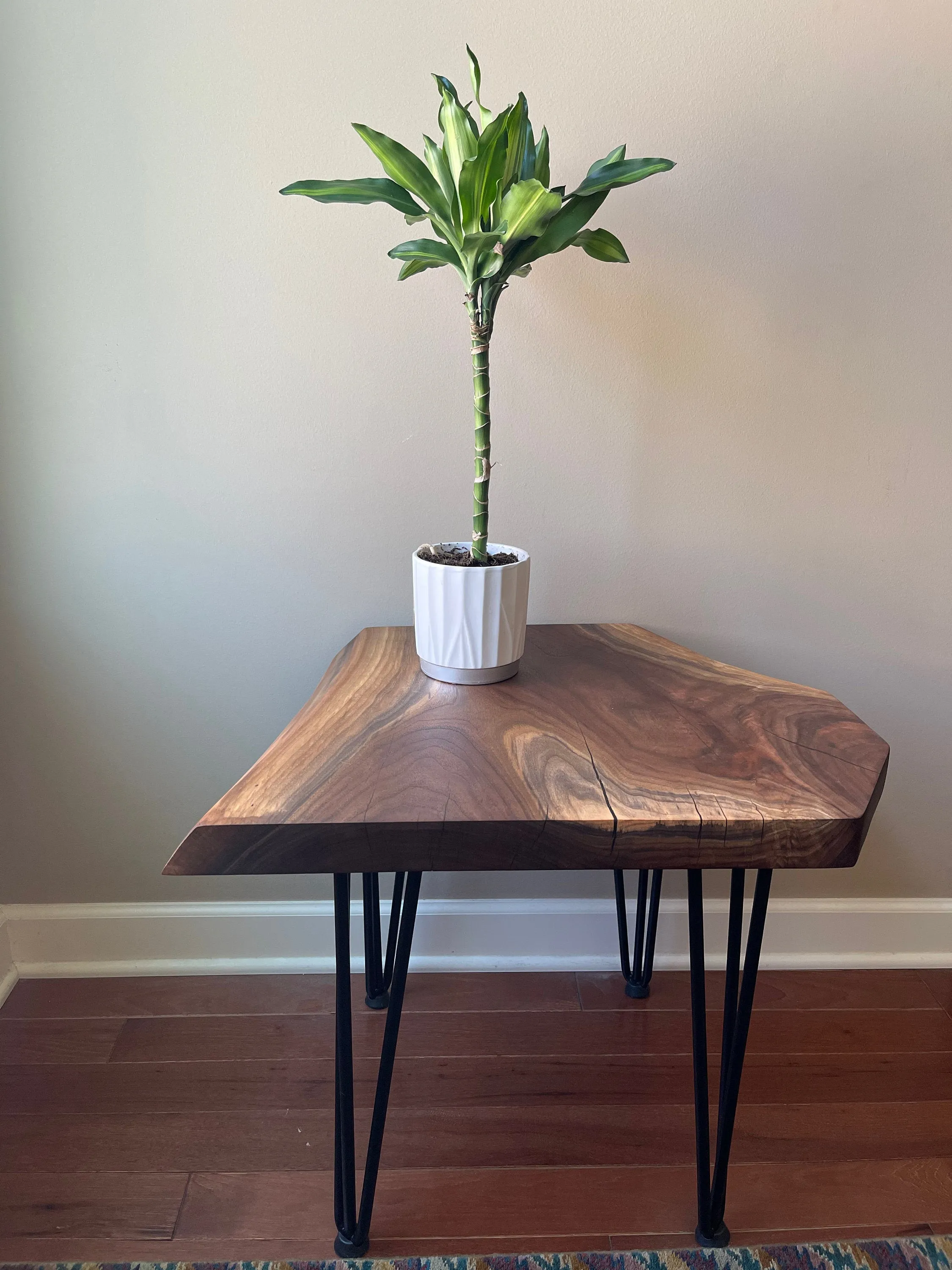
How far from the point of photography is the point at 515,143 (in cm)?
91

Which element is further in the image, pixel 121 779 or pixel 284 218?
pixel 121 779

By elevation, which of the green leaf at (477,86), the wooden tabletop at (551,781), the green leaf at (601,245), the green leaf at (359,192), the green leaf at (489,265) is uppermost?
the green leaf at (477,86)

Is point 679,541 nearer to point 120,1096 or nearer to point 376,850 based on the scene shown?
point 376,850

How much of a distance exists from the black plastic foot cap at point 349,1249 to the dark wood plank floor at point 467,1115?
20 millimetres

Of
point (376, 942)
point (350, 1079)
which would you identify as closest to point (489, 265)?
point (350, 1079)

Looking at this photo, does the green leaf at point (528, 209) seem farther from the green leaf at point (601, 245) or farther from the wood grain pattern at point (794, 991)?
the wood grain pattern at point (794, 991)

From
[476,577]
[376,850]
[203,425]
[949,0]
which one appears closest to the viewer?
[376,850]

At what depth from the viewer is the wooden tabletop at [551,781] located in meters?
0.77

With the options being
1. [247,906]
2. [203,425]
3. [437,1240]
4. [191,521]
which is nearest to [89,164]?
[203,425]

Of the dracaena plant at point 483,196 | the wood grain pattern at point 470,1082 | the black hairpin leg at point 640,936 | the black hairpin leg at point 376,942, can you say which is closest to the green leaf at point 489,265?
the dracaena plant at point 483,196

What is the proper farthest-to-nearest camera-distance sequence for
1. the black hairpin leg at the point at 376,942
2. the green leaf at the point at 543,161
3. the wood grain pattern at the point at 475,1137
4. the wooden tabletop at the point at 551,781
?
1. the black hairpin leg at the point at 376,942
2. the wood grain pattern at the point at 475,1137
3. the green leaf at the point at 543,161
4. the wooden tabletop at the point at 551,781

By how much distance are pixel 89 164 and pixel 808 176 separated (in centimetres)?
107

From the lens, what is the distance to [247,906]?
151 centimetres

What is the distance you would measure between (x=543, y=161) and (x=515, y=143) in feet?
0.35
